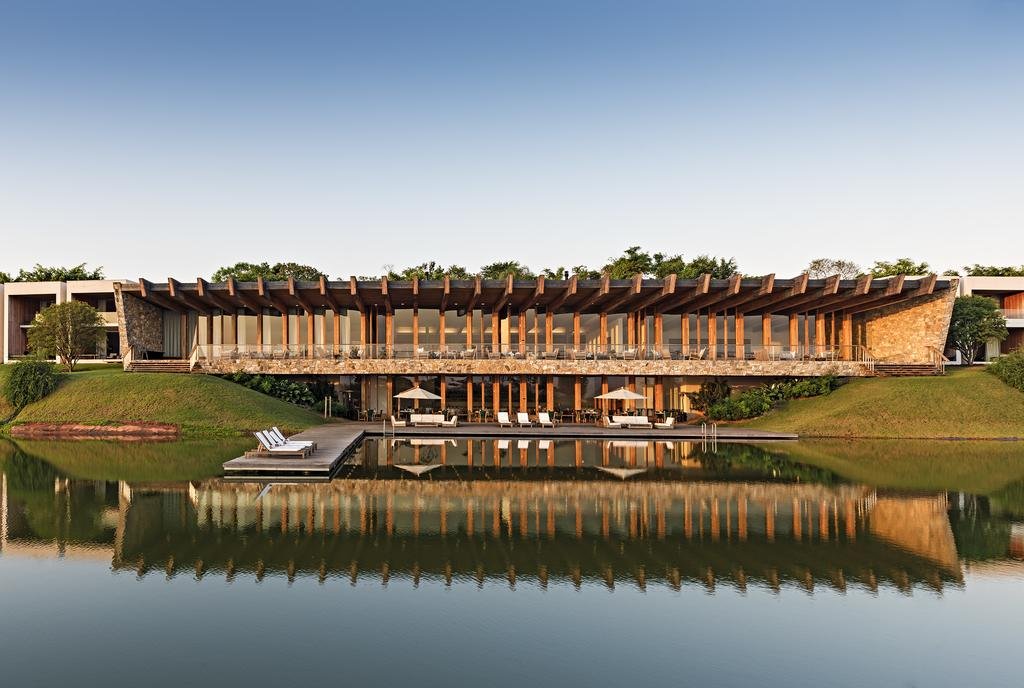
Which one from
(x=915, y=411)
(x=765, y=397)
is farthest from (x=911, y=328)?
(x=765, y=397)

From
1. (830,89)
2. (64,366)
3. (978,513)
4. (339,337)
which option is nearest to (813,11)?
(830,89)

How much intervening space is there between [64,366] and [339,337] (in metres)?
15.0

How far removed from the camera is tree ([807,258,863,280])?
228ft

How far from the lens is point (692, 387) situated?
104 feet

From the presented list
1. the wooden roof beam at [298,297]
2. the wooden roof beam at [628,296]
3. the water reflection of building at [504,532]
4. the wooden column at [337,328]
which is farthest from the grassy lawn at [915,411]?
the wooden roof beam at [298,297]

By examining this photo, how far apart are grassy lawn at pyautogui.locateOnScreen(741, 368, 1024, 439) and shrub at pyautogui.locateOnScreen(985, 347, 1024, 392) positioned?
1.14 feet

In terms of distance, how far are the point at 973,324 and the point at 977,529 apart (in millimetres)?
29220

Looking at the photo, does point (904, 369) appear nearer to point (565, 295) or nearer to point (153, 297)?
point (565, 295)

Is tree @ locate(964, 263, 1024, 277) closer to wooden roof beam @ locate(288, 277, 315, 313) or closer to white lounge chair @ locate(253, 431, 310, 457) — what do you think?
wooden roof beam @ locate(288, 277, 315, 313)

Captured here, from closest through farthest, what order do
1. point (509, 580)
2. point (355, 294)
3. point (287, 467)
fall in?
1. point (509, 580)
2. point (287, 467)
3. point (355, 294)

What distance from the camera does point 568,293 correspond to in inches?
1095

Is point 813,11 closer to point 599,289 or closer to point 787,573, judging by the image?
point 599,289

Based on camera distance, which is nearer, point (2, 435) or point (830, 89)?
point (2, 435)

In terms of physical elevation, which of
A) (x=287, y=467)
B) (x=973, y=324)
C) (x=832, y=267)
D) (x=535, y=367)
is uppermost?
(x=832, y=267)
